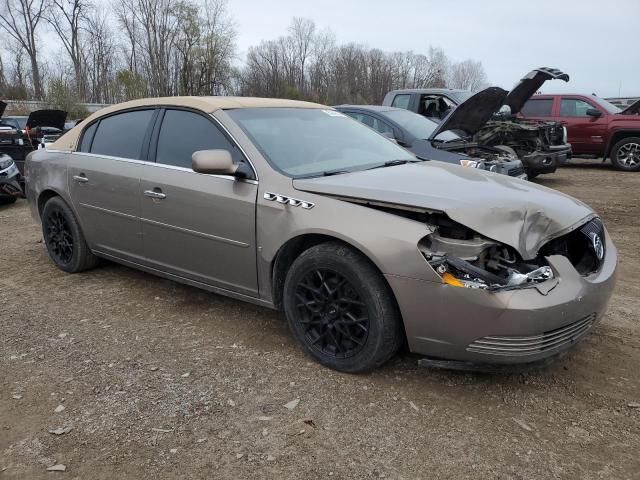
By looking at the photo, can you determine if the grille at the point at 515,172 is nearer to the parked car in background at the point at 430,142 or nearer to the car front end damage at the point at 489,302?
the parked car in background at the point at 430,142

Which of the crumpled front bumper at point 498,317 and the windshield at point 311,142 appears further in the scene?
the windshield at point 311,142

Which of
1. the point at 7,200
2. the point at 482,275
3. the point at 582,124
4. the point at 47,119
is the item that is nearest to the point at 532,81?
the point at 582,124

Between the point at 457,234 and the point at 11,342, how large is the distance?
9.81 ft

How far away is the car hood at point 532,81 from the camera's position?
855 centimetres

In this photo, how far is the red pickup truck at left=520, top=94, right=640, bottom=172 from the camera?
12.1 metres

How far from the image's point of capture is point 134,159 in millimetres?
4242

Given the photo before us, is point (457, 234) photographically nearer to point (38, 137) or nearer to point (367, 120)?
point (367, 120)

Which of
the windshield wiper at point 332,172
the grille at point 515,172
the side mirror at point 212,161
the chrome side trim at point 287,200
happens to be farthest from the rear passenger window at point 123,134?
the grille at point 515,172

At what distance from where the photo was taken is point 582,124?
488 inches

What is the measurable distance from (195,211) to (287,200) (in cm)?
80

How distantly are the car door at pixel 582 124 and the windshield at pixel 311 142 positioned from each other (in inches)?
384

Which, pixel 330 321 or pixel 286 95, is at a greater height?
pixel 286 95

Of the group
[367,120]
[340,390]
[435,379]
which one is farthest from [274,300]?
[367,120]

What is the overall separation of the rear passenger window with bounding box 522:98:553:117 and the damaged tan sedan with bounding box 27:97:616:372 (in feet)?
31.7
